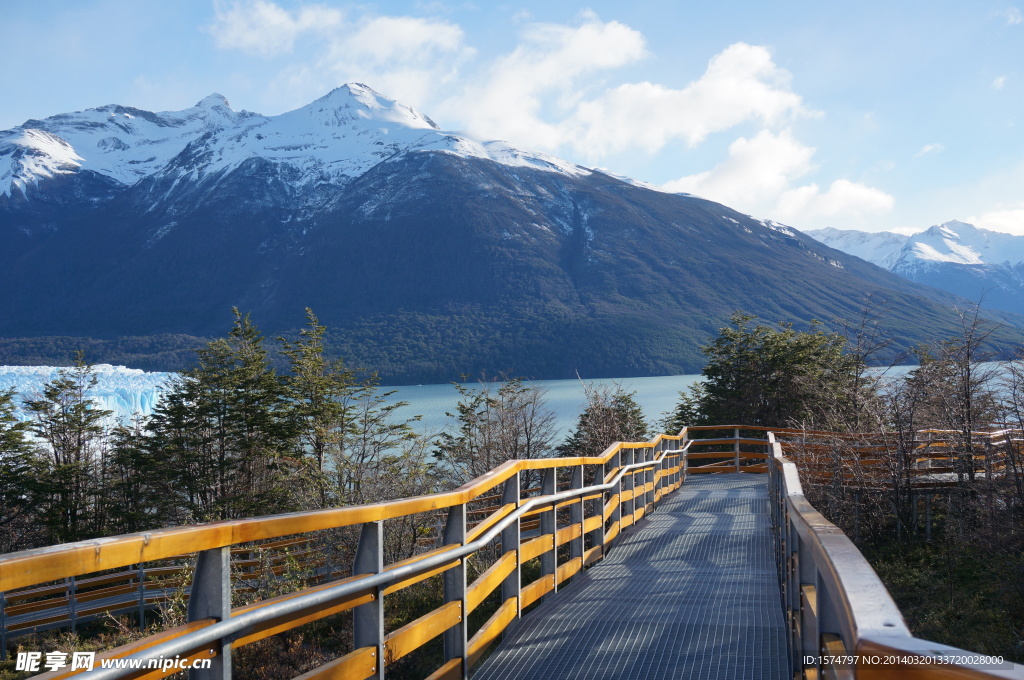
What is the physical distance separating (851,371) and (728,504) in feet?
45.0

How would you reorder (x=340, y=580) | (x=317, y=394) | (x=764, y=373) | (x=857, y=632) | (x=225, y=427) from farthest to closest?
1. (x=225, y=427)
2. (x=317, y=394)
3. (x=764, y=373)
4. (x=340, y=580)
5. (x=857, y=632)

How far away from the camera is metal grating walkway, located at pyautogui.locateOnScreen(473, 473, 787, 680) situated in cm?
444

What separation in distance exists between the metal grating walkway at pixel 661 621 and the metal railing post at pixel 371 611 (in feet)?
4.35

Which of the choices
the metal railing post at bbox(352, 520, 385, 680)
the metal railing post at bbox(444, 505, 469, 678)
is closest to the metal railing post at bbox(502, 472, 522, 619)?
the metal railing post at bbox(444, 505, 469, 678)

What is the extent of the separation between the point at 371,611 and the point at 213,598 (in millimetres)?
1027

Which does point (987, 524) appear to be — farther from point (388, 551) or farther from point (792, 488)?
point (388, 551)

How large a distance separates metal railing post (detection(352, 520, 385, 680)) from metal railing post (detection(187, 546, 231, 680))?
916 millimetres

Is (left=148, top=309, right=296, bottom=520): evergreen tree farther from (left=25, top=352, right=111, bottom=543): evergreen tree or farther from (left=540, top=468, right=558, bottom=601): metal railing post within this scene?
(left=540, top=468, right=558, bottom=601): metal railing post

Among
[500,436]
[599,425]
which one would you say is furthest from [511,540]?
[500,436]

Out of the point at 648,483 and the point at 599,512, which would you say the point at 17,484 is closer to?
the point at 648,483

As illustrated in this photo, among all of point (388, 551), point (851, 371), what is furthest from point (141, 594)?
point (851, 371)

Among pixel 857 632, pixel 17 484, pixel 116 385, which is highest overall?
pixel 116 385

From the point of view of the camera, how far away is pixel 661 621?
212 inches

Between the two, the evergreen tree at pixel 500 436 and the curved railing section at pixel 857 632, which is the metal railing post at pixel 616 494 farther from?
the evergreen tree at pixel 500 436
